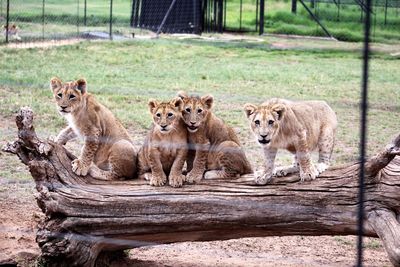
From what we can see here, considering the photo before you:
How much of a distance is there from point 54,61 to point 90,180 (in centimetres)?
904

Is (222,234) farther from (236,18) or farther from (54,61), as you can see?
(236,18)

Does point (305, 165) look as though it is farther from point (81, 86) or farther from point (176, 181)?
point (81, 86)

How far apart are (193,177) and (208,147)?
0.27 metres

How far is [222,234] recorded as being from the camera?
232 inches

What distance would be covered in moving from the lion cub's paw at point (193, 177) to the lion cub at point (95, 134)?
1.58 feet

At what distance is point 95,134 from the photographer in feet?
20.3

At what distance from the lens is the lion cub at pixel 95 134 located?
615 cm

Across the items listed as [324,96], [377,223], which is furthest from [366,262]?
[324,96]

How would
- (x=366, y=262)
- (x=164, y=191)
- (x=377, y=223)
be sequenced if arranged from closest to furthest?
1. (x=377, y=223)
2. (x=164, y=191)
3. (x=366, y=262)

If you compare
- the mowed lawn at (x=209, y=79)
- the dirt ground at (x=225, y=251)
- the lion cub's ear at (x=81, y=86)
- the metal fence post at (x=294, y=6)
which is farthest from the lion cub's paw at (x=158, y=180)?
the metal fence post at (x=294, y=6)

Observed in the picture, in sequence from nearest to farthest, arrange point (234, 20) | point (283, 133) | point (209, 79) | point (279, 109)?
point (279, 109), point (283, 133), point (209, 79), point (234, 20)

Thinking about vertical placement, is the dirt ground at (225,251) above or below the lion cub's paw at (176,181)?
below

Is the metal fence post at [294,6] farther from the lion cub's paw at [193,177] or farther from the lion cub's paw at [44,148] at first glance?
the lion cub's paw at [44,148]

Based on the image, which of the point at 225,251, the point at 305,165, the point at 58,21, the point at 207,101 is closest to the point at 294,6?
the point at 58,21
